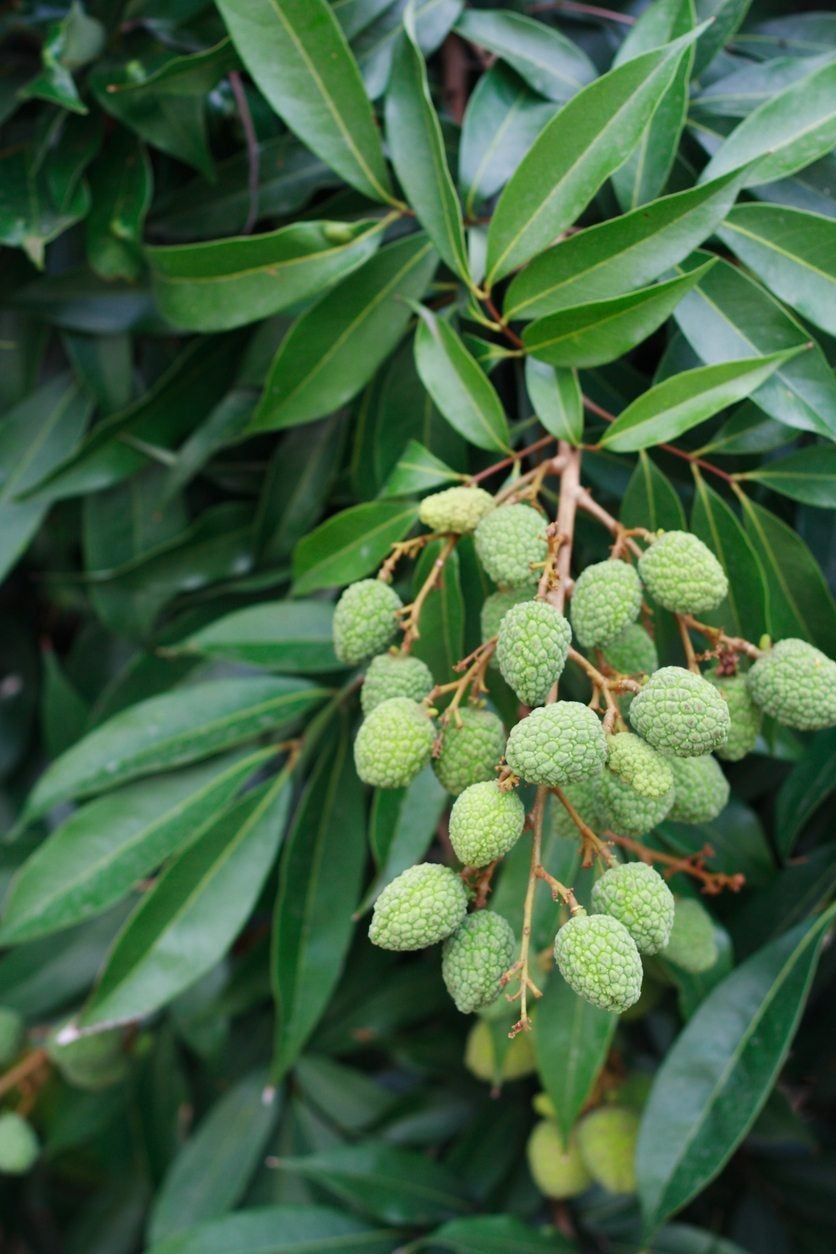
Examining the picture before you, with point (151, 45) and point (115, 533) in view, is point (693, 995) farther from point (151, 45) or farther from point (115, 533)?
point (151, 45)

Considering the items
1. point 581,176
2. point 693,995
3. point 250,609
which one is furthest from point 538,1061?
point 581,176

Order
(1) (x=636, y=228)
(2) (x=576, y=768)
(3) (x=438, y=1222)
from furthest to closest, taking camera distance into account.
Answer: (3) (x=438, y=1222) → (1) (x=636, y=228) → (2) (x=576, y=768)

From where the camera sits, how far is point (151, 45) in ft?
3.73

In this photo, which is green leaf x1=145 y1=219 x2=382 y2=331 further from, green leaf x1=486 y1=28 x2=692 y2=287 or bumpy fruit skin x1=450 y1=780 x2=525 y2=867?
bumpy fruit skin x1=450 y1=780 x2=525 y2=867

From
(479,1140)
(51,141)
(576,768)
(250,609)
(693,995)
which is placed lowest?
(479,1140)

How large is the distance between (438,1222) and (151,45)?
4.44 ft

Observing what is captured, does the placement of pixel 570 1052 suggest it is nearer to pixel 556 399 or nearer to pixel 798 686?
pixel 798 686

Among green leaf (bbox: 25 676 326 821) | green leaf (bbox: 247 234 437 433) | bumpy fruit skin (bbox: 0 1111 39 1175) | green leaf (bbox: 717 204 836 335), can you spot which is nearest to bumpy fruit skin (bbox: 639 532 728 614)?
green leaf (bbox: 717 204 836 335)

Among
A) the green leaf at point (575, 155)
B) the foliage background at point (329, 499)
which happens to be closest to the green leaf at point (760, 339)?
the foliage background at point (329, 499)

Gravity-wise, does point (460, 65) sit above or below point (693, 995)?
above

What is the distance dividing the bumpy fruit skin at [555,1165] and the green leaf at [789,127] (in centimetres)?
98

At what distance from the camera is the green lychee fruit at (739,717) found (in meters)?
0.75

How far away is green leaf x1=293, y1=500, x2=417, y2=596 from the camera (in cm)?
88

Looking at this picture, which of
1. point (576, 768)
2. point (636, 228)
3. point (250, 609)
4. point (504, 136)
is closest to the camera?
point (576, 768)
